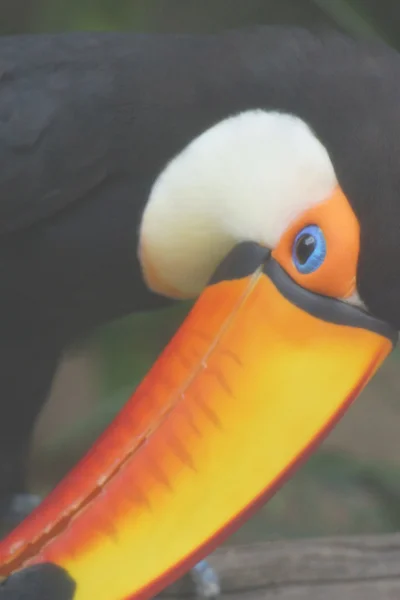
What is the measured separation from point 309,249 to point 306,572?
0.50 metres

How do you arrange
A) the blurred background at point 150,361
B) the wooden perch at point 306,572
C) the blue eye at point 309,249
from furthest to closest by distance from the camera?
the blurred background at point 150,361
the wooden perch at point 306,572
the blue eye at point 309,249

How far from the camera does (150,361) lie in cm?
151

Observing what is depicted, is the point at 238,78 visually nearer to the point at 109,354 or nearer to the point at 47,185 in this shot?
the point at 47,185

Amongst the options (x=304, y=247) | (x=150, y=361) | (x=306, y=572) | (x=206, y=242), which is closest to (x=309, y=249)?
(x=304, y=247)

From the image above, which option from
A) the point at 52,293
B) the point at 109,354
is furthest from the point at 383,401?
the point at 52,293

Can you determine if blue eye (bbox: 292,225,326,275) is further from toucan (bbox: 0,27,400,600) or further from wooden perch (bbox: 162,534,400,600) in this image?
wooden perch (bbox: 162,534,400,600)

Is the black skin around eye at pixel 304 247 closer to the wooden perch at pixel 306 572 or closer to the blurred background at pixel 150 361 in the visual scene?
the wooden perch at pixel 306 572

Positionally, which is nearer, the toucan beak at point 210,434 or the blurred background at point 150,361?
the toucan beak at point 210,434

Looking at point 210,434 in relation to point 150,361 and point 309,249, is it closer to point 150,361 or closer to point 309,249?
point 309,249

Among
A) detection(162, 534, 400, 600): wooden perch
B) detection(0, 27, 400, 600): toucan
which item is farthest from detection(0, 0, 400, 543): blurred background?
detection(0, 27, 400, 600): toucan

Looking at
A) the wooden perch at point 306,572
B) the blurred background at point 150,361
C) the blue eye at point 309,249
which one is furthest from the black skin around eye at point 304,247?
the blurred background at point 150,361

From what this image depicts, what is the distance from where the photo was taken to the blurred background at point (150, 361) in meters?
1.40

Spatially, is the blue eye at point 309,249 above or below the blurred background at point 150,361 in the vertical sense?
above

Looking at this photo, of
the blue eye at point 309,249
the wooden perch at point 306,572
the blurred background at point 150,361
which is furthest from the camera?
the blurred background at point 150,361
